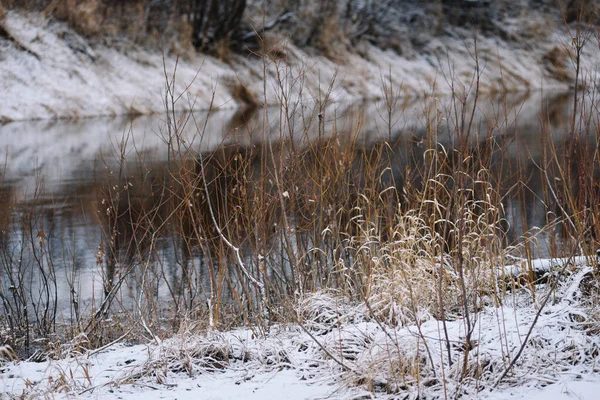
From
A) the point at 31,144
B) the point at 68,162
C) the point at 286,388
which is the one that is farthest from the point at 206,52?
the point at 286,388

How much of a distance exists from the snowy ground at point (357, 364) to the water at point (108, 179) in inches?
40.1

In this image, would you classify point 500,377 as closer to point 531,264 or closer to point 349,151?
point 531,264

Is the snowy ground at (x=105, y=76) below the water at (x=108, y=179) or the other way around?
the other way around

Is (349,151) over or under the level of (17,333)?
over

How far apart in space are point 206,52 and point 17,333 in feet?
89.9

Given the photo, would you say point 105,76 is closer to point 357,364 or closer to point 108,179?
point 108,179

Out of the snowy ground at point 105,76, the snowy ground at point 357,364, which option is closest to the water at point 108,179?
the snowy ground at point 357,364

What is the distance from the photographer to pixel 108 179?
37.0ft

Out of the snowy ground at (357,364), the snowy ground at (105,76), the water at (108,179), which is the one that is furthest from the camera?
the snowy ground at (105,76)

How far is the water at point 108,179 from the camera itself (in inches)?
222

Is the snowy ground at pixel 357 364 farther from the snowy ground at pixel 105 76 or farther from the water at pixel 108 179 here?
the snowy ground at pixel 105 76

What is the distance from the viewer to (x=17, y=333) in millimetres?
5578

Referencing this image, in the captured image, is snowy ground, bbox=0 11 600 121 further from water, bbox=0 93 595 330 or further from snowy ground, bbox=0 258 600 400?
snowy ground, bbox=0 258 600 400

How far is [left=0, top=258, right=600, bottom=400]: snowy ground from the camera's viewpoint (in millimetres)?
3643
